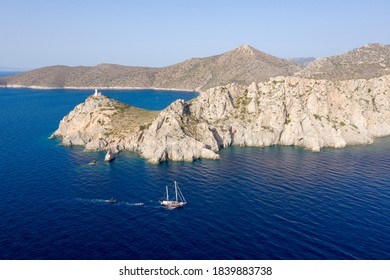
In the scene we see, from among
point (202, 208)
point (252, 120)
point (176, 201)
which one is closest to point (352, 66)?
point (252, 120)

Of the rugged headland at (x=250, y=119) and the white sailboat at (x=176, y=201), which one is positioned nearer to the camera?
the white sailboat at (x=176, y=201)

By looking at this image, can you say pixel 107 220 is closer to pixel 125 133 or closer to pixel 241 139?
pixel 125 133

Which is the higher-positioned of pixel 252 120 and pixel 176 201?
pixel 252 120

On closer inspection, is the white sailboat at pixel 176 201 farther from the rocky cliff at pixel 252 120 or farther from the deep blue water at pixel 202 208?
the rocky cliff at pixel 252 120

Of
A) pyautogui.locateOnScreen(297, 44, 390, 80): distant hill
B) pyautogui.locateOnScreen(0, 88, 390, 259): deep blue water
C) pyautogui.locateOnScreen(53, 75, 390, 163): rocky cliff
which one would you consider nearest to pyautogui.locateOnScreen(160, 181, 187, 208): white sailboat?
pyautogui.locateOnScreen(0, 88, 390, 259): deep blue water

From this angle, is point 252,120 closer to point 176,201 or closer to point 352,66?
point 176,201

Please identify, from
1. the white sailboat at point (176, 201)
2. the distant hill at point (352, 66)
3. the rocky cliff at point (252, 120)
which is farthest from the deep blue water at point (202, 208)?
the distant hill at point (352, 66)

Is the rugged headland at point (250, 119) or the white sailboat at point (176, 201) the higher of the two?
the rugged headland at point (250, 119)

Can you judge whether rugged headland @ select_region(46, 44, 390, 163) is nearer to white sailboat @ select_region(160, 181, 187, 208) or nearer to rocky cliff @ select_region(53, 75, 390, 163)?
rocky cliff @ select_region(53, 75, 390, 163)
